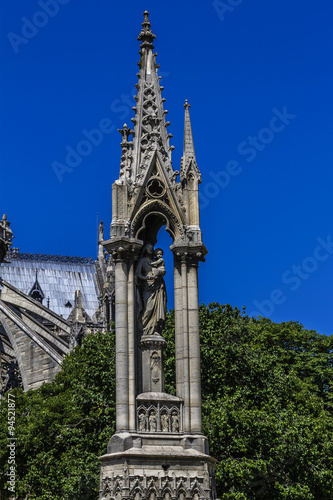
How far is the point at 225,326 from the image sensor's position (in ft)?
113

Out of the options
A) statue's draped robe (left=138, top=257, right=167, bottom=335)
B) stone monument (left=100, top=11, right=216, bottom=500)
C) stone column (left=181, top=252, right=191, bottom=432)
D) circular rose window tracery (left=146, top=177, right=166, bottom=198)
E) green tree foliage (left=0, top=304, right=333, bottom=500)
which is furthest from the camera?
green tree foliage (left=0, top=304, right=333, bottom=500)

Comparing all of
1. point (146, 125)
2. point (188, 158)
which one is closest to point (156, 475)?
point (188, 158)

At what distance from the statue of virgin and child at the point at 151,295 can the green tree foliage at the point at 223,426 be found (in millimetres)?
11807

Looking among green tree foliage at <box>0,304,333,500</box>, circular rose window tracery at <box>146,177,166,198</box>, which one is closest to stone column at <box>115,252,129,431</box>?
circular rose window tracery at <box>146,177,166,198</box>

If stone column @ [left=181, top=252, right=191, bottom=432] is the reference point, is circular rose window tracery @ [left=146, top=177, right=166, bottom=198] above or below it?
above

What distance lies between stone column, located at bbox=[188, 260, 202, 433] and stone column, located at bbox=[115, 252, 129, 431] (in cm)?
104

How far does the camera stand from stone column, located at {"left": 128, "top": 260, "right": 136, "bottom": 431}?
15.1 m

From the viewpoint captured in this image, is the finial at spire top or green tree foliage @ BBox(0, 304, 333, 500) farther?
green tree foliage @ BBox(0, 304, 333, 500)

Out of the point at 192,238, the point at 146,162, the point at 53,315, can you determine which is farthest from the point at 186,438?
the point at 53,315

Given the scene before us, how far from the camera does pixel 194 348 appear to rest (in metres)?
15.9

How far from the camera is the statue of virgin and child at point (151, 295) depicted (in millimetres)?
16031

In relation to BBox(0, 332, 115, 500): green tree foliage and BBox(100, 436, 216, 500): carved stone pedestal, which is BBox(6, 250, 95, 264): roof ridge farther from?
BBox(100, 436, 216, 500): carved stone pedestal

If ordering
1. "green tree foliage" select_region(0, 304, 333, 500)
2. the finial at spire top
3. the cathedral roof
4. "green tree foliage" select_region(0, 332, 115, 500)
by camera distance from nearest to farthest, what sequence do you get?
the finial at spire top, "green tree foliage" select_region(0, 304, 333, 500), "green tree foliage" select_region(0, 332, 115, 500), the cathedral roof

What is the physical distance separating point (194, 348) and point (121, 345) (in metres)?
1.19
